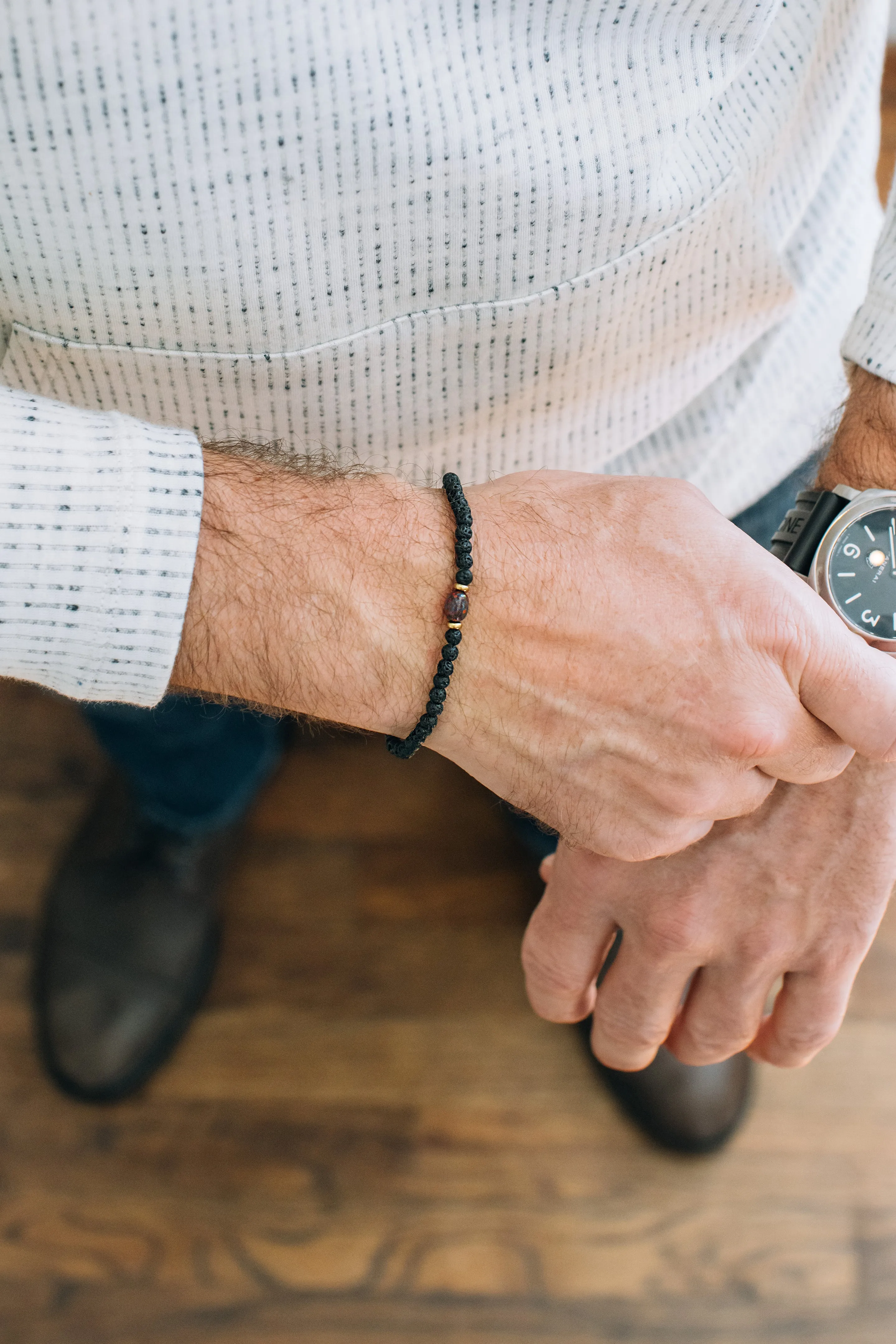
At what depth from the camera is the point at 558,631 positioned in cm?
60

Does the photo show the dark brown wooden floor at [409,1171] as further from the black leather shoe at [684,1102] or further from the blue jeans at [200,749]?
the blue jeans at [200,749]

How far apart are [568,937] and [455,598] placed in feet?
0.98

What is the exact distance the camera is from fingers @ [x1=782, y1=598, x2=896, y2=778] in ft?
1.95

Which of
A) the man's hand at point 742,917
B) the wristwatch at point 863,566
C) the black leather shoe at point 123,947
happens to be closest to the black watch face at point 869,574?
the wristwatch at point 863,566

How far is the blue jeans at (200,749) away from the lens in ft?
3.16

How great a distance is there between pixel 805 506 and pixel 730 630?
177mm

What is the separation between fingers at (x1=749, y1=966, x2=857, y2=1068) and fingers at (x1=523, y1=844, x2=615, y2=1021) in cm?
15

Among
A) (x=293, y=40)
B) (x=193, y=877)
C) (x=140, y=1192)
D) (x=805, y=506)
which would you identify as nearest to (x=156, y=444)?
(x=293, y=40)

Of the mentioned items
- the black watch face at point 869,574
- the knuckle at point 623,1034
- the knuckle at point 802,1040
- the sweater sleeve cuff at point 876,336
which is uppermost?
the sweater sleeve cuff at point 876,336

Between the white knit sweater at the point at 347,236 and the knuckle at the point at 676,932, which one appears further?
the knuckle at the point at 676,932

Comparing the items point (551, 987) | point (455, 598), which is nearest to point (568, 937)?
point (551, 987)

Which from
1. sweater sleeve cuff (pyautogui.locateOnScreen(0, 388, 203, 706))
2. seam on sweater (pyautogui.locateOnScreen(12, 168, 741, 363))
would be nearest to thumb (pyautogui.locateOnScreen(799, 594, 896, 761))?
seam on sweater (pyautogui.locateOnScreen(12, 168, 741, 363))

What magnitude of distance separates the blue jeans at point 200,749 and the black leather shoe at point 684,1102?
286 millimetres

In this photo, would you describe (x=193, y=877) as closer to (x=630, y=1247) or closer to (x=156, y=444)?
(x=630, y=1247)
